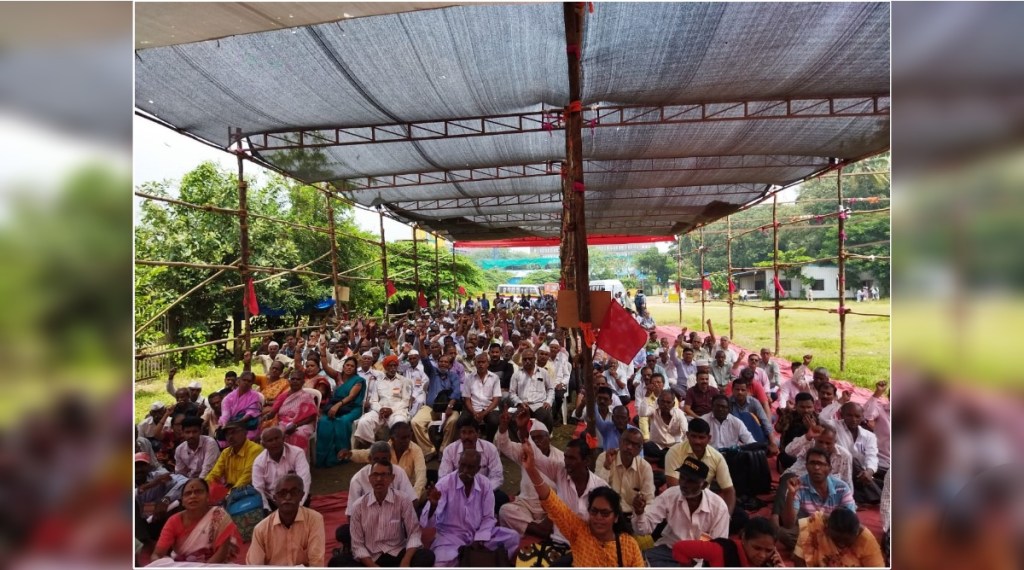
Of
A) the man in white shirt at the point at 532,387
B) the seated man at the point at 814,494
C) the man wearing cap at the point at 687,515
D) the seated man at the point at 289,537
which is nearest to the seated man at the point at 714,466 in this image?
the seated man at the point at 814,494

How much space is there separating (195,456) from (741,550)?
409cm

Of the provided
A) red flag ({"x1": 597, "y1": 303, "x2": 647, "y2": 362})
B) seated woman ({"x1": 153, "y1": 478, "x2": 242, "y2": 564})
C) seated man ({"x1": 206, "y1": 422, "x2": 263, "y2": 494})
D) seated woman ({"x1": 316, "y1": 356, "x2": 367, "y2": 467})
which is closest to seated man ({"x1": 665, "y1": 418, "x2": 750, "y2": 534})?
red flag ({"x1": 597, "y1": 303, "x2": 647, "y2": 362})

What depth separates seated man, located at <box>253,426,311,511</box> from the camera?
355cm

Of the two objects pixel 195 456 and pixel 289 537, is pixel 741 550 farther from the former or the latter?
pixel 195 456

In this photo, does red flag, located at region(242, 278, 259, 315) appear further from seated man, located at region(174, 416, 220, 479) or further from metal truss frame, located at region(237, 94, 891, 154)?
seated man, located at region(174, 416, 220, 479)

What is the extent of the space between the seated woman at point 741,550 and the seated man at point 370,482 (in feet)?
5.59

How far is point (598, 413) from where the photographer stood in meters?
4.45

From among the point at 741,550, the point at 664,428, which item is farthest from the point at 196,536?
the point at 664,428

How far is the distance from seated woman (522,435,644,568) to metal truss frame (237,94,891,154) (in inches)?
157

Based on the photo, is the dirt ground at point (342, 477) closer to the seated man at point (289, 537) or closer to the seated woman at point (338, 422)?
the seated woman at point (338, 422)

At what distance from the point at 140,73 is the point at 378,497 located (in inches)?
164

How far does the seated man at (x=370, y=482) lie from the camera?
119 inches

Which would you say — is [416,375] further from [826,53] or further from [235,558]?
[826,53]
